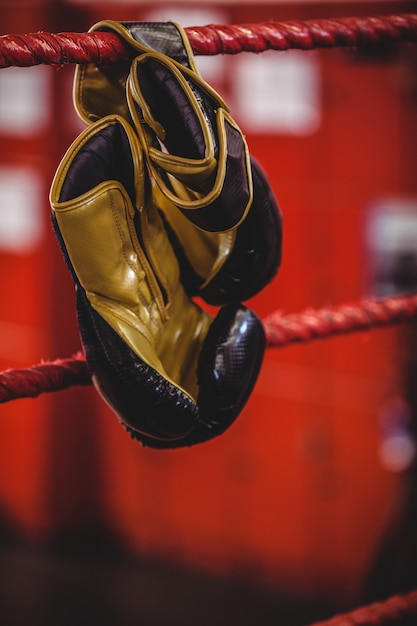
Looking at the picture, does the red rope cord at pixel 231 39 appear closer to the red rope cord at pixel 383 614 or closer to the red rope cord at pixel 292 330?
the red rope cord at pixel 292 330

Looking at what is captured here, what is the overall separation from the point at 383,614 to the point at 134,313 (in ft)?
1.62

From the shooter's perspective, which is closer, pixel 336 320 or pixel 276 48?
pixel 276 48

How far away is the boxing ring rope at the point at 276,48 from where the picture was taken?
0.67 metres

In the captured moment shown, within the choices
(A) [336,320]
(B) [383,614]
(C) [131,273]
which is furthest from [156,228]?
(B) [383,614]

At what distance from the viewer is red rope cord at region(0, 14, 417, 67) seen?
0.66 meters

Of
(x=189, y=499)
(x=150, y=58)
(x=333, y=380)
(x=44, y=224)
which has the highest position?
(x=150, y=58)

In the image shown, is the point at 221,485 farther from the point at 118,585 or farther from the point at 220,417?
the point at 220,417

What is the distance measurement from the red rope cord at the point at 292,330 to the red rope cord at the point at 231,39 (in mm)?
284

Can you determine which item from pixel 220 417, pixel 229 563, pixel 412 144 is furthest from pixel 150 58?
pixel 229 563

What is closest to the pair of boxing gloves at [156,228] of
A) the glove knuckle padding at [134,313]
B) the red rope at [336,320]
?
the glove knuckle padding at [134,313]

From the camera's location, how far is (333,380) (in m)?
3.34

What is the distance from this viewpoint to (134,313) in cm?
73

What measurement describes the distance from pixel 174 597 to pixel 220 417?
9.78 ft

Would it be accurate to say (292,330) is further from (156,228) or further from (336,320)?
(156,228)
